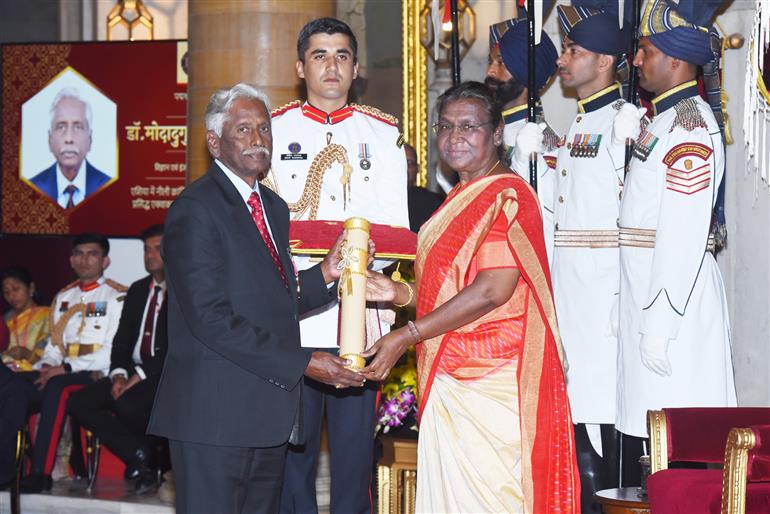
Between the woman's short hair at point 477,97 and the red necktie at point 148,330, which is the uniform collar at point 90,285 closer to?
the red necktie at point 148,330

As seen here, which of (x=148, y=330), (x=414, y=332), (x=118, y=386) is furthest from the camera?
(x=148, y=330)

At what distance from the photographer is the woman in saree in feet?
13.3

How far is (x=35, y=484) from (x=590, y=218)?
134 inches

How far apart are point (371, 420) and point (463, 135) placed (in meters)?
1.10

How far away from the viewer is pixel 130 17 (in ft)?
34.3

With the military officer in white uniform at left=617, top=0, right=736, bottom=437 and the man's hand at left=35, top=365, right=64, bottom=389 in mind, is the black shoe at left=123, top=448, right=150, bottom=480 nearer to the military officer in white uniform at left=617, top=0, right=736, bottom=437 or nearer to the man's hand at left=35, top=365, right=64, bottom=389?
the man's hand at left=35, top=365, right=64, bottom=389

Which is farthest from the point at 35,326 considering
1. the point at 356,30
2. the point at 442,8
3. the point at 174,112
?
the point at 442,8

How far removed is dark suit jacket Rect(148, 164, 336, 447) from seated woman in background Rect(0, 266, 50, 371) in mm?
4583

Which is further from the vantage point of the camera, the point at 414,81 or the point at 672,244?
the point at 414,81

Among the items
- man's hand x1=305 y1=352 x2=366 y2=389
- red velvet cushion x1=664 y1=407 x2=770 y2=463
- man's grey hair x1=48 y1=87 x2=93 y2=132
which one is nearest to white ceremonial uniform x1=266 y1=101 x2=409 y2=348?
man's hand x1=305 y1=352 x2=366 y2=389

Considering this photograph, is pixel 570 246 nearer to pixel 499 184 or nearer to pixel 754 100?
pixel 754 100

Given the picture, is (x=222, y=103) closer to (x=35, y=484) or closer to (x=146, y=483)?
(x=146, y=483)

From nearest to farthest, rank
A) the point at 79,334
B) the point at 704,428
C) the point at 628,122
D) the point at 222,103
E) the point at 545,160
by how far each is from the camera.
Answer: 1. the point at 222,103
2. the point at 704,428
3. the point at 628,122
4. the point at 545,160
5. the point at 79,334

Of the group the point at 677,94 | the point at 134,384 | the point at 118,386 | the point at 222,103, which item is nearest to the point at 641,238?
the point at 677,94
